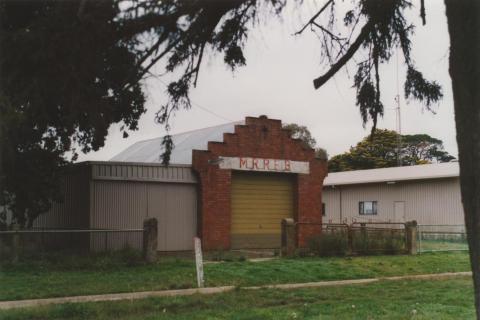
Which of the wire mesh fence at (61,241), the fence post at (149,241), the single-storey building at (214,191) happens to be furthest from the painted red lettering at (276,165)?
the fence post at (149,241)

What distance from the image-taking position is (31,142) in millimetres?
15141

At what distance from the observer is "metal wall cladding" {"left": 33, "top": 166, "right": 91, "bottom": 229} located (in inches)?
835

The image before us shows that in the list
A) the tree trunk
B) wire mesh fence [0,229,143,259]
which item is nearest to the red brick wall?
wire mesh fence [0,229,143,259]

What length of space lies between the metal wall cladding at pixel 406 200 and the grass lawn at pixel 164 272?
13255mm

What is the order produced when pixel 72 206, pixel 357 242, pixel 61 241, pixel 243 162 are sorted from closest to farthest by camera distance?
pixel 61 241 → pixel 357 242 → pixel 72 206 → pixel 243 162

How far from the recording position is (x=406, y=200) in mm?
34031

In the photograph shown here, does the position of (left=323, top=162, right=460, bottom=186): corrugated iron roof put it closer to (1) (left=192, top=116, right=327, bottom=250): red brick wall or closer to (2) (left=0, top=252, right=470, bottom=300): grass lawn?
(1) (left=192, top=116, right=327, bottom=250): red brick wall

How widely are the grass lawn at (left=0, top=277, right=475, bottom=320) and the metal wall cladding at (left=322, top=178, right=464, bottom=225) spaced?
64.1 ft

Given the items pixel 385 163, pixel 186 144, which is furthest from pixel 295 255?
pixel 385 163

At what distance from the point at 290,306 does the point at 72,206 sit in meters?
12.9

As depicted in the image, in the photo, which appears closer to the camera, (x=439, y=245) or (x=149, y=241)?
(x=149, y=241)

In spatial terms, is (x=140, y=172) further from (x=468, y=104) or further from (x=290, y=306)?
(x=468, y=104)

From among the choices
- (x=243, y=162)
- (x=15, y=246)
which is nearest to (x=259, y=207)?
(x=243, y=162)

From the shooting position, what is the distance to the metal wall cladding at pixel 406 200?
3132 cm
